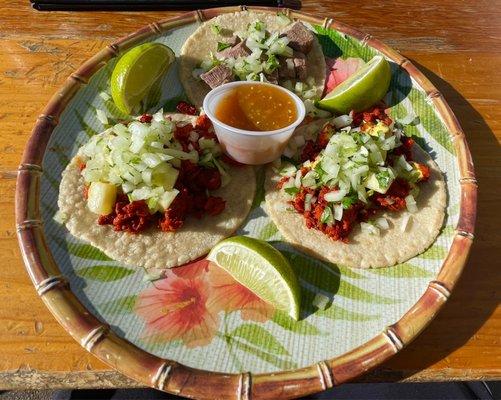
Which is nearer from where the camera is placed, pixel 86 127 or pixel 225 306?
pixel 225 306

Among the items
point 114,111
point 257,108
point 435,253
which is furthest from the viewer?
point 114,111

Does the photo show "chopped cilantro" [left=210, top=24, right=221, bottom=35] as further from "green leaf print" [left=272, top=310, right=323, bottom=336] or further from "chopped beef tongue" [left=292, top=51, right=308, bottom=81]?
"green leaf print" [left=272, top=310, right=323, bottom=336]

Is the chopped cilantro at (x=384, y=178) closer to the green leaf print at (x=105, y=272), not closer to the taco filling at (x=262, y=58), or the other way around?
the taco filling at (x=262, y=58)

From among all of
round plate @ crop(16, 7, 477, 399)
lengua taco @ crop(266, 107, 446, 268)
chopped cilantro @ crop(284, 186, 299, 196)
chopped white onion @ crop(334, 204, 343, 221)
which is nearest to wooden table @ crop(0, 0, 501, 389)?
round plate @ crop(16, 7, 477, 399)

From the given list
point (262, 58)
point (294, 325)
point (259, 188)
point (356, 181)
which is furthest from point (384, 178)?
point (262, 58)

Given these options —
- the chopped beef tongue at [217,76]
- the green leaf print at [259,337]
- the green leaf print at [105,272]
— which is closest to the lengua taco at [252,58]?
the chopped beef tongue at [217,76]

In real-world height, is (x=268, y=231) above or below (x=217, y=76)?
below

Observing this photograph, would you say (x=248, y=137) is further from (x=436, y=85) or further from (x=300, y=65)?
(x=436, y=85)
